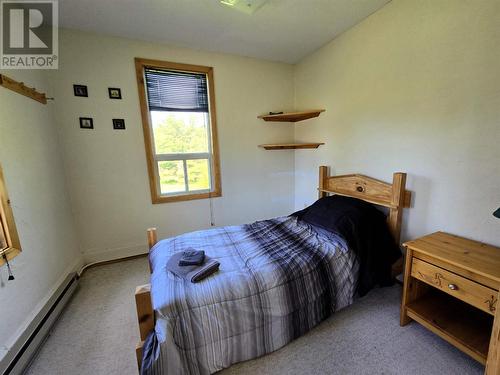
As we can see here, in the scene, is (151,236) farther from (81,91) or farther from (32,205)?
(81,91)

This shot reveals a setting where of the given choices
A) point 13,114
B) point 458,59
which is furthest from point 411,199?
point 13,114

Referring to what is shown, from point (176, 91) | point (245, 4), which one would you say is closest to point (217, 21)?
point (245, 4)

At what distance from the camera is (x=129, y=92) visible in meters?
2.44

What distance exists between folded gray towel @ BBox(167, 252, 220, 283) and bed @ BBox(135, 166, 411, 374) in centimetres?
4

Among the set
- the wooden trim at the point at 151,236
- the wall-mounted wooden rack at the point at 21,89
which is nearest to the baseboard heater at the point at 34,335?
the wooden trim at the point at 151,236

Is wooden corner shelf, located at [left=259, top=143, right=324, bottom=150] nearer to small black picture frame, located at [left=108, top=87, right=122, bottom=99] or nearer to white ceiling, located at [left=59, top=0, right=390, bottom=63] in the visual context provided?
white ceiling, located at [left=59, top=0, right=390, bottom=63]

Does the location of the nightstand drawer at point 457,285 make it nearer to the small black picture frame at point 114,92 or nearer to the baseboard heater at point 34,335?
the baseboard heater at point 34,335

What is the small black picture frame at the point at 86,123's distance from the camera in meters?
2.32

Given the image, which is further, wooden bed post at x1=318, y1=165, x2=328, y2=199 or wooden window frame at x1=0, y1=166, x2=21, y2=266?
wooden bed post at x1=318, y1=165, x2=328, y2=199

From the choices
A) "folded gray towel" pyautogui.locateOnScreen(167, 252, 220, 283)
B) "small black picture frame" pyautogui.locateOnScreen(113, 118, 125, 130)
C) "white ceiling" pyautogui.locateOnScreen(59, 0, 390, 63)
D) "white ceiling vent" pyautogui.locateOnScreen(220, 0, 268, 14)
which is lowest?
"folded gray towel" pyautogui.locateOnScreen(167, 252, 220, 283)

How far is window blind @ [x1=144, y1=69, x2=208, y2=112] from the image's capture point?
2.54 metres

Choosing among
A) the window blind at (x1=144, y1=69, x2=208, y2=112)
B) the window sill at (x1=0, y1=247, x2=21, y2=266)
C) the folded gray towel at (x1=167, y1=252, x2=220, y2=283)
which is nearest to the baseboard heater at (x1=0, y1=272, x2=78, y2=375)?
the window sill at (x1=0, y1=247, x2=21, y2=266)

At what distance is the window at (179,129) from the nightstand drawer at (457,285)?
228 cm

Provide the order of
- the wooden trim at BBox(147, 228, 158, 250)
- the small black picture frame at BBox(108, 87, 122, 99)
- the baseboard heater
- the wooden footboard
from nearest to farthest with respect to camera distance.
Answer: the wooden footboard → the baseboard heater → the wooden trim at BBox(147, 228, 158, 250) → the small black picture frame at BBox(108, 87, 122, 99)
